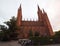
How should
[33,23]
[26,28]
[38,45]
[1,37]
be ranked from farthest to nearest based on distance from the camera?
[33,23] → [26,28] → [1,37] → [38,45]

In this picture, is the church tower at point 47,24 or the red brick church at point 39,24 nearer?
the church tower at point 47,24

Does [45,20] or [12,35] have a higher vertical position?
[45,20]

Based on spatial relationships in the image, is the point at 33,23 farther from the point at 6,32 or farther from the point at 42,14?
the point at 6,32

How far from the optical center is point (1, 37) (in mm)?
38750

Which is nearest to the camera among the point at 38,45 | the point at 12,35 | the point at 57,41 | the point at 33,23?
the point at 38,45

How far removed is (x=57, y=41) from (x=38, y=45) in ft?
18.9

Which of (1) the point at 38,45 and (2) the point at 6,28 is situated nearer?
(1) the point at 38,45

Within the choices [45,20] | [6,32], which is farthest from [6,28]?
[45,20]

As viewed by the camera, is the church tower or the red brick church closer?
the church tower

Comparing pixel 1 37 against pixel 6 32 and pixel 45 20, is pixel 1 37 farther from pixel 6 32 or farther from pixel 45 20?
pixel 45 20

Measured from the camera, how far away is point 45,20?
7800 cm

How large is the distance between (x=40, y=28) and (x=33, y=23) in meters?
7.53

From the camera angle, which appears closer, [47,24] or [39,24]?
[47,24]

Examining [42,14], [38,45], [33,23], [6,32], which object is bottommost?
[38,45]
